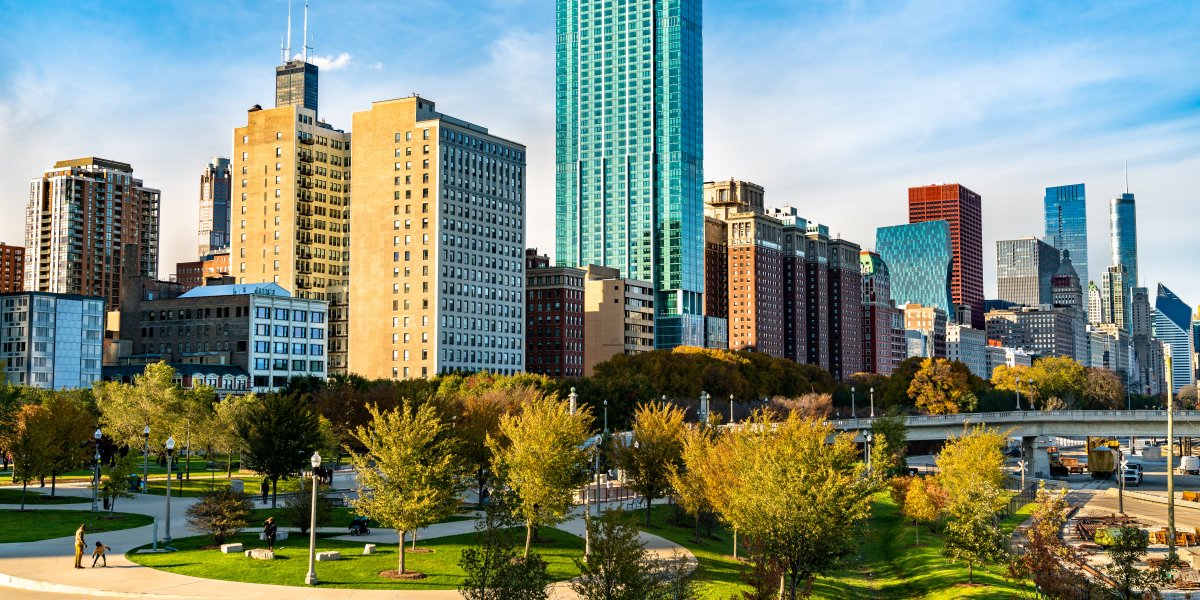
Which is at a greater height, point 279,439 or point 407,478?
point 279,439

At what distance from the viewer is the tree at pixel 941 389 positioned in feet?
589

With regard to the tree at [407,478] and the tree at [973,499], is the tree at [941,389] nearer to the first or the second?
the tree at [973,499]

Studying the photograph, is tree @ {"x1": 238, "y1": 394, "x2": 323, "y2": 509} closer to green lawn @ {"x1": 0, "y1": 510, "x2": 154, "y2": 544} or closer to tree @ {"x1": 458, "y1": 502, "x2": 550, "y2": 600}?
green lawn @ {"x1": 0, "y1": 510, "x2": 154, "y2": 544}

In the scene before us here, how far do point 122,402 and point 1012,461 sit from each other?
5314 inches

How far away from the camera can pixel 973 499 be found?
68.8m

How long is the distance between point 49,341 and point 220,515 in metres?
150

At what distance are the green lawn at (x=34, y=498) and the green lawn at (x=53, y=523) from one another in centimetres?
609

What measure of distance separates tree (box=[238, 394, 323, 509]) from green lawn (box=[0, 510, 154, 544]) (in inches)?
363

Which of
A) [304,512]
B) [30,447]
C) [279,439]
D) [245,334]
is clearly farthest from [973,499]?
[245,334]

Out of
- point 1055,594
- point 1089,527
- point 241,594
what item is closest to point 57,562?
point 241,594

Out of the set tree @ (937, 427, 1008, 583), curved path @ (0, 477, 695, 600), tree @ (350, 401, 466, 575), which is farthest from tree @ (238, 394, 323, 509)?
tree @ (937, 427, 1008, 583)

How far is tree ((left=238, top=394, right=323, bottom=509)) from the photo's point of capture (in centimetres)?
7506

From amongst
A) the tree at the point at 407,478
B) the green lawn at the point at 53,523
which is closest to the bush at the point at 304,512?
the tree at the point at 407,478

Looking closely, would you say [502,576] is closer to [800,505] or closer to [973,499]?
[800,505]
